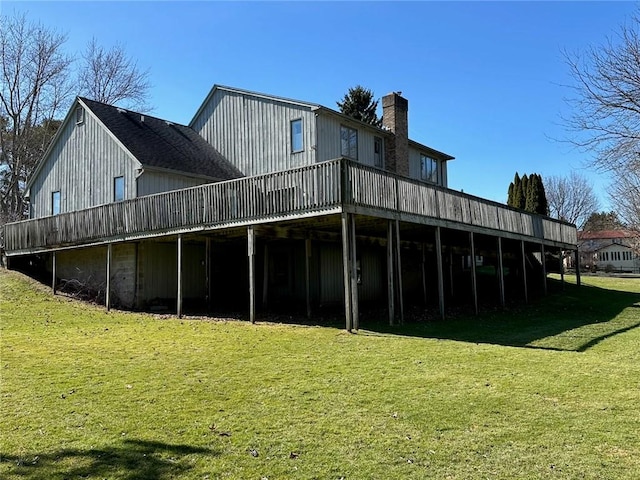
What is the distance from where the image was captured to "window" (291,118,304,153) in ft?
61.9

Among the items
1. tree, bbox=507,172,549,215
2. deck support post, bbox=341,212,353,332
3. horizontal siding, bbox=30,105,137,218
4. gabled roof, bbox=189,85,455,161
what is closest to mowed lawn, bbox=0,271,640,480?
deck support post, bbox=341,212,353,332

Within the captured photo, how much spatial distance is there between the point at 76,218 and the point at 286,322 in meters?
10.2

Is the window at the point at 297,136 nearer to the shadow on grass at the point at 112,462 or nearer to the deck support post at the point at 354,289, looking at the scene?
the deck support post at the point at 354,289

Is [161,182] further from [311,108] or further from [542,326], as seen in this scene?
[542,326]

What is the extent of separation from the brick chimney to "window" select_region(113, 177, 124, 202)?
1079 cm

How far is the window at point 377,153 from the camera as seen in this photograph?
21406 mm

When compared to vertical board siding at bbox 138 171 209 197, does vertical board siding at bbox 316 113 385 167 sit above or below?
above

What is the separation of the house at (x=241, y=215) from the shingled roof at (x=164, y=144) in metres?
0.09

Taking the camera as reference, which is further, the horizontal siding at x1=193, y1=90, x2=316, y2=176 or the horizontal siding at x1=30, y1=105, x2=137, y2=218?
the horizontal siding at x1=30, y1=105, x2=137, y2=218

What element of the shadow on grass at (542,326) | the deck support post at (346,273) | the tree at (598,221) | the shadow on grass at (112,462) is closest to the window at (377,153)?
the shadow on grass at (542,326)

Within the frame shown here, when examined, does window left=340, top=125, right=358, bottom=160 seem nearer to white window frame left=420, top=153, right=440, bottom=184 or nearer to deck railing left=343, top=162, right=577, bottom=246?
deck railing left=343, top=162, right=577, bottom=246

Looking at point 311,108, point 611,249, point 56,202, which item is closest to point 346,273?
point 311,108

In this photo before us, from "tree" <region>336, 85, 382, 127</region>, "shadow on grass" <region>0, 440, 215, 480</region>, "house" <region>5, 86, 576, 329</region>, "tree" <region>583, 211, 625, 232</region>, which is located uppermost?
"tree" <region>336, 85, 382, 127</region>

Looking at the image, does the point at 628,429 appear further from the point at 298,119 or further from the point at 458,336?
the point at 298,119
